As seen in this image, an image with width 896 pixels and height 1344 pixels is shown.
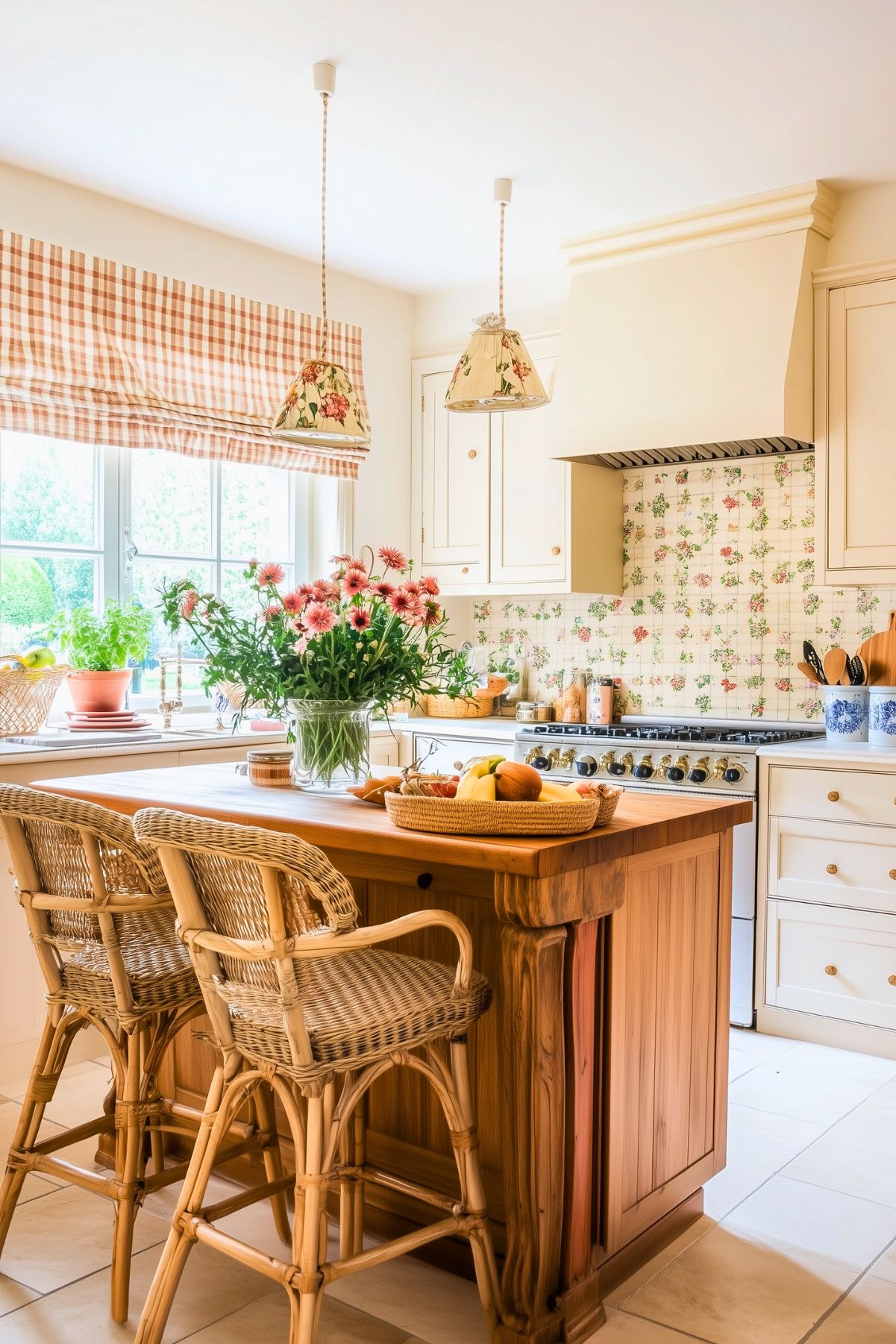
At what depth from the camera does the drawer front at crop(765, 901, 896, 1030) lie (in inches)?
133

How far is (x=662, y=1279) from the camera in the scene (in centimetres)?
217

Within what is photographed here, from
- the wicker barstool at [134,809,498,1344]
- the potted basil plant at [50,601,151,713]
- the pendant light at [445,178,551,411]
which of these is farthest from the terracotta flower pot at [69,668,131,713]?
the wicker barstool at [134,809,498,1344]

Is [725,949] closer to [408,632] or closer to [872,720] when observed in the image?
[408,632]

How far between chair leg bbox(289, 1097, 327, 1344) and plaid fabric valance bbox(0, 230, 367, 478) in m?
2.55

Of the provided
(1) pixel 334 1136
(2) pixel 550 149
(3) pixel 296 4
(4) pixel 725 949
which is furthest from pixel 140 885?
(2) pixel 550 149

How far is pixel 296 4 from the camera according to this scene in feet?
8.69

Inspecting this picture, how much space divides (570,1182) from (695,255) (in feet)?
9.97

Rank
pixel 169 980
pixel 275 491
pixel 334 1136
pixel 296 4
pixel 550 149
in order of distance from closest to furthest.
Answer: pixel 334 1136 < pixel 169 980 < pixel 296 4 < pixel 550 149 < pixel 275 491

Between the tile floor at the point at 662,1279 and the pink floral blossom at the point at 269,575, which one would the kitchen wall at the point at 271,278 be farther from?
the tile floor at the point at 662,1279

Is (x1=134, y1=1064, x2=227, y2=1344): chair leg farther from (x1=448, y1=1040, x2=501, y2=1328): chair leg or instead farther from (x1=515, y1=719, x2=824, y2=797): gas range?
(x1=515, y1=719, x2=824, y2=797): gas range

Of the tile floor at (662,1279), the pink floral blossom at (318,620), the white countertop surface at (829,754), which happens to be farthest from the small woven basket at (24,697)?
the white countertop surface at (829,754)

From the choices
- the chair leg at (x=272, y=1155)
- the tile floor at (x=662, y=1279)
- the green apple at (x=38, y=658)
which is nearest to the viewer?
the tile floor at (x=662, y=1279)

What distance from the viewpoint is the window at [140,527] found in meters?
3.78

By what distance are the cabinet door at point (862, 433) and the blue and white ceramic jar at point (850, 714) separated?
1.17ft
